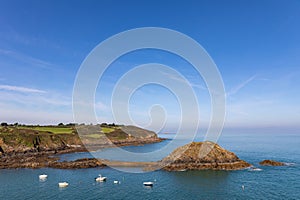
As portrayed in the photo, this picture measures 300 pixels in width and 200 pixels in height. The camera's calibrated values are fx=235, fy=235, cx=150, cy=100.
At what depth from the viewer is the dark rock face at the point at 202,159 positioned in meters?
70.6

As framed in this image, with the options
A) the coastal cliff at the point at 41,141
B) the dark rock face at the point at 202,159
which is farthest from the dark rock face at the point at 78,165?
the coastal cliff at the point at 41,141

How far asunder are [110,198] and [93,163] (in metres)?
35.6

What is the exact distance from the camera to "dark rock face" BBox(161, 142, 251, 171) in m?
70.6

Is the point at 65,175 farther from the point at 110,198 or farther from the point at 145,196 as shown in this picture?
the point at 145,196

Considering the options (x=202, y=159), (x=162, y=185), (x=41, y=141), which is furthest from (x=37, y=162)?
(x=202, y=159)

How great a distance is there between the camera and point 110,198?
45.9 meters

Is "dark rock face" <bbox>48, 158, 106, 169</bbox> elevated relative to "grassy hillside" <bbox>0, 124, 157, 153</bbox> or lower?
lower

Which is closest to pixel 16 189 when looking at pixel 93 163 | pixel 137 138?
pixel 93 163

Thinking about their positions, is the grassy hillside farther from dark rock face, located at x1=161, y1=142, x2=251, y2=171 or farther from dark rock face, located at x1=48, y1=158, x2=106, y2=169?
dark rock face, located at x1=161, y1=142, x2=251, y2=171

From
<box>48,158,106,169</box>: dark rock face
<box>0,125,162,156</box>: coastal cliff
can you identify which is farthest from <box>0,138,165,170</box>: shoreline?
<box>0,125,162,156</box>: coastal cliff

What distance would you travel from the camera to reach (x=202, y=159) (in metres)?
73.5

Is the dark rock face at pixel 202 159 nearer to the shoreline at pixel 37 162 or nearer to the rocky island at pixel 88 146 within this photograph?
the rocky island at pixel 88 146

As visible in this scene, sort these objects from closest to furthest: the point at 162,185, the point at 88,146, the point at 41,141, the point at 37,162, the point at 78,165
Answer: the point at 162,185
the point at 78,165
the point at 37,162
the point at 41,141
the point at 88,146

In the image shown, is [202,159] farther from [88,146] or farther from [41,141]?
[88,146]
